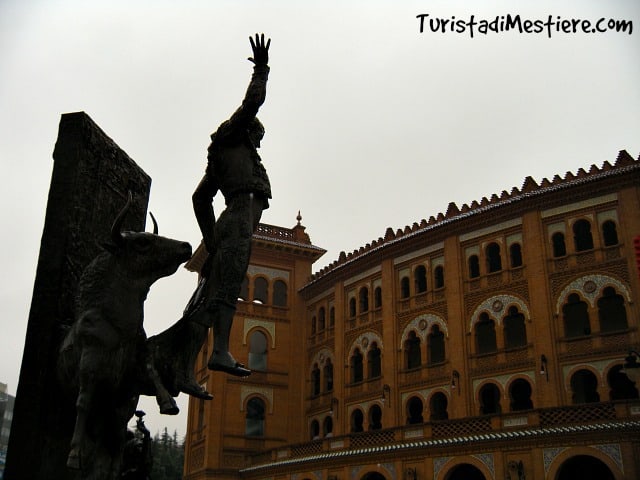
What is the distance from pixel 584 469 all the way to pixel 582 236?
977 cm

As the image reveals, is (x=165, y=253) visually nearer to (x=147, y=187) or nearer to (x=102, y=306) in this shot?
(x=102, y=306)

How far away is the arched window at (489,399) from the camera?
3086cm

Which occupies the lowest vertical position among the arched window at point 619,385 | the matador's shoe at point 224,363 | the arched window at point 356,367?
the matador's shoe at point 224,363

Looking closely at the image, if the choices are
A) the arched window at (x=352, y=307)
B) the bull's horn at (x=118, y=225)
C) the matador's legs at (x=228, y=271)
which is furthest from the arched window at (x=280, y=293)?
the bull's horn at (x=118, y=225)

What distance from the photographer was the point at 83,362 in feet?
9.91

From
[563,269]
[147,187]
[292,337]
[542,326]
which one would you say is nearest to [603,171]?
[563,269]

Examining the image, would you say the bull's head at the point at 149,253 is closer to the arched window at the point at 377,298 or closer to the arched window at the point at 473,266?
the arched window at the point at 473,266

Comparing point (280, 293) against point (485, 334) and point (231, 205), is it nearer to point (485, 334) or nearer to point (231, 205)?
point (485, 334)

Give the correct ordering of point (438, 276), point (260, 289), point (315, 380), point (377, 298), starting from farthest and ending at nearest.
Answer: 1. point (260, 289)
2. point (315, 380)
3. point (377, 298)
4. point (438, 276)

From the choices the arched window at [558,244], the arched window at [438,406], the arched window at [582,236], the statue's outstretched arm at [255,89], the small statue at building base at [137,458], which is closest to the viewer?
the statue's outstretched arm at [255,89]

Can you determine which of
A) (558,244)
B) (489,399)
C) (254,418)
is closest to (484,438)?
(489,399)

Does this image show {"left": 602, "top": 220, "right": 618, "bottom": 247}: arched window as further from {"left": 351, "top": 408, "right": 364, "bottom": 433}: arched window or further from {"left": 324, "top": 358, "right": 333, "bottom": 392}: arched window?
{"left": 324, "top": 358, "right": 333, "bottom": 392}: arched window

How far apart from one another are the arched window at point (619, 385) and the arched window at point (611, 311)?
181 centimetres

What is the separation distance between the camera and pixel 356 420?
123 feet
